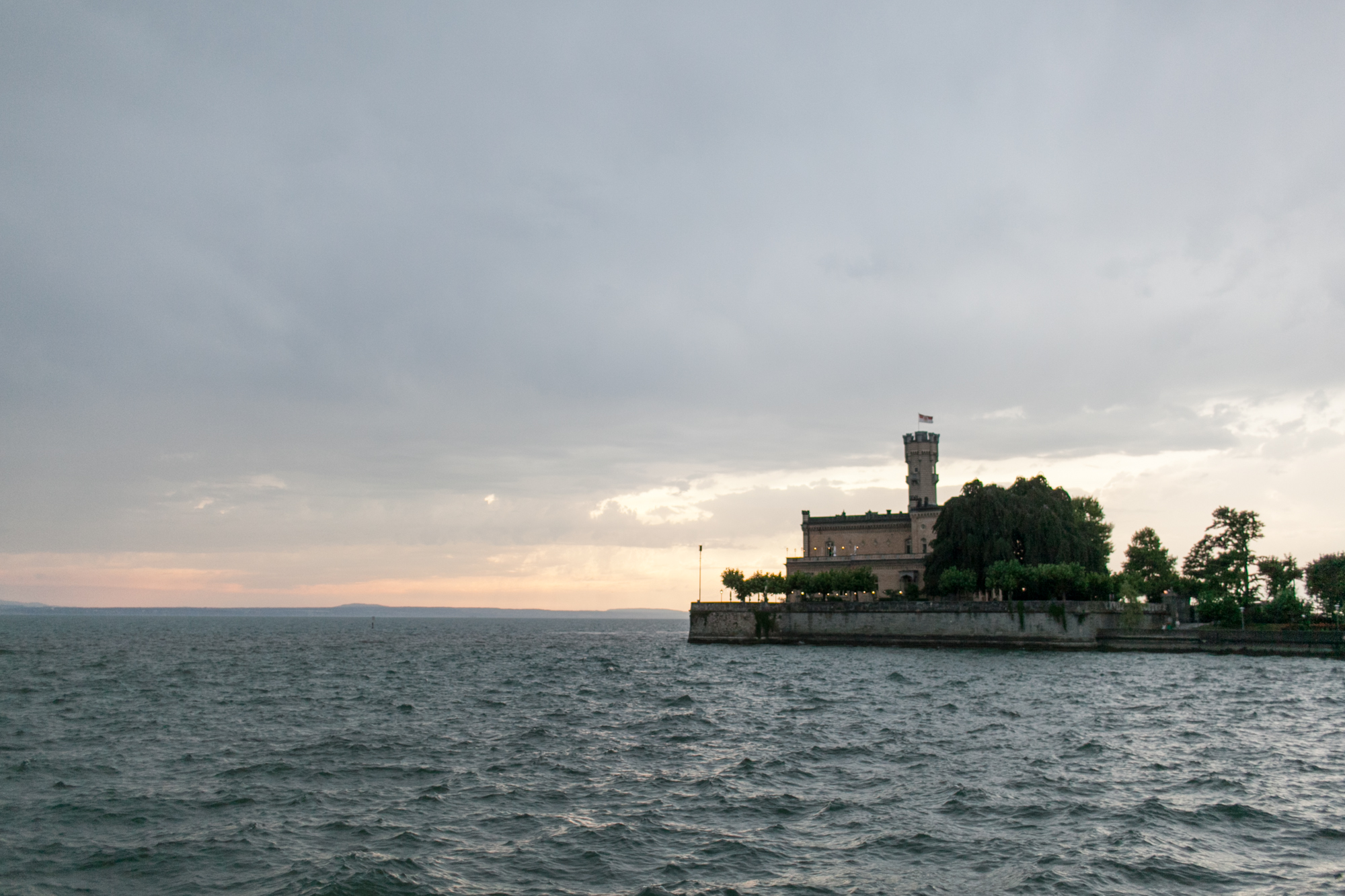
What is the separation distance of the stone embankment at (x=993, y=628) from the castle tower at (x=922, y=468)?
1202 inches

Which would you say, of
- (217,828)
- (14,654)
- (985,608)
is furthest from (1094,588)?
(14,654)

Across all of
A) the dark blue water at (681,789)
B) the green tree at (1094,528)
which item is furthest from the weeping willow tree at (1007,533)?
the dark blue water at (681,789)

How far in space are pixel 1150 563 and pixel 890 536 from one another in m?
30.3

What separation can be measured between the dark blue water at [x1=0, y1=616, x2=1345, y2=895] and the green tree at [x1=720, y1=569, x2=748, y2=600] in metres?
51.4

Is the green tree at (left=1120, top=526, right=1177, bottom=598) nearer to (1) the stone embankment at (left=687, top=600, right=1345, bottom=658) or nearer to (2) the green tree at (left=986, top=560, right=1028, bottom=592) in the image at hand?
(1) the stone embankment at (left=687, top=600, right=1345, bottom=658)

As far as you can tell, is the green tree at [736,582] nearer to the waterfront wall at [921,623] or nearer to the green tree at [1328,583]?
the waterfront wall at [921,623]

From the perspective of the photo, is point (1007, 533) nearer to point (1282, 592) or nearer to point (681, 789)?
point (1282, 592)

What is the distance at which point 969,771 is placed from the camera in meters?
25.1

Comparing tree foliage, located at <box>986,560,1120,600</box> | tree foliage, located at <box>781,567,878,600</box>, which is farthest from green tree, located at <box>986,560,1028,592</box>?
tree foliage, located at <box>781,567,878,600</box>

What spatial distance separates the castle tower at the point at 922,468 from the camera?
116250 millimetres

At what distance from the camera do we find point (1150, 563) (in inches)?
4365

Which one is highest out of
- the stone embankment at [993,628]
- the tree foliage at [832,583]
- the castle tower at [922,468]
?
the castle tower at [922,468]

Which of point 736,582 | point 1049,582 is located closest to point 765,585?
point 736,582

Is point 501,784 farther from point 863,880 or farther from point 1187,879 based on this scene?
point 1187,879
